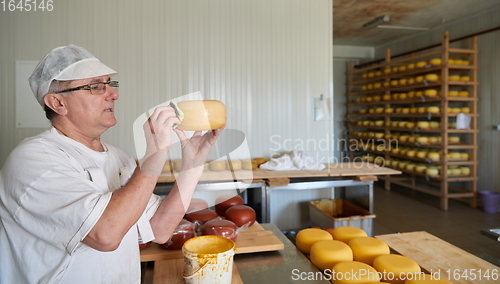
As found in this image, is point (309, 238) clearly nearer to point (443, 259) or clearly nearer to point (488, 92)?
point (443, 259)

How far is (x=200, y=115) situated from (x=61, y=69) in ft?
1.48

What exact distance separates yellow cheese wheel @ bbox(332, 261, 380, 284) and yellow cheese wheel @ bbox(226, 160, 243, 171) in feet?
8.08

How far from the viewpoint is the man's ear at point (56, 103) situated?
43.5 inches

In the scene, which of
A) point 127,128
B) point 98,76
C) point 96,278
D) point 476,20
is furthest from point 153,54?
point 476,20

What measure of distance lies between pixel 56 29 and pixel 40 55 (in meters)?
0.34

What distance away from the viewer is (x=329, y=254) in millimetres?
1495

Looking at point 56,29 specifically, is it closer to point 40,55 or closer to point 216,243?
point 40,55

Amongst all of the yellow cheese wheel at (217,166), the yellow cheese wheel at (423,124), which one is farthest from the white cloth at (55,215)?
the yellow cheese wheel at (423,124)

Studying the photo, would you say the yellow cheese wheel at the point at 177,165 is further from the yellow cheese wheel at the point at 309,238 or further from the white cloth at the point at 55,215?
the white cloth at the point at 55,215

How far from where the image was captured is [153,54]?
4.04m

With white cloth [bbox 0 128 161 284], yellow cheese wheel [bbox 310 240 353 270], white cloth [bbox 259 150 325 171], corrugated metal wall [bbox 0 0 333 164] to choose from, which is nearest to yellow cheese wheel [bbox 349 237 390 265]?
yellow cheese wheel [bbox 310 240 353 270]

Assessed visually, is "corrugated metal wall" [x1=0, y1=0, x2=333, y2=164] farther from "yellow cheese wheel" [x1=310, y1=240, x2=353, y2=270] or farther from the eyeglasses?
the eyeglasses

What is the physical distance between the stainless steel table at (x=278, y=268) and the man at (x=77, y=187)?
403 mm

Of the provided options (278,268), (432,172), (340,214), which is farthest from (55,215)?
(432,172)
